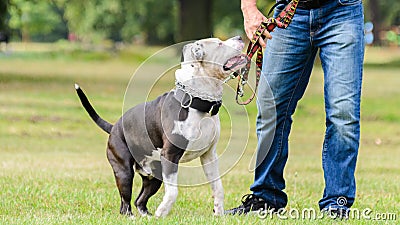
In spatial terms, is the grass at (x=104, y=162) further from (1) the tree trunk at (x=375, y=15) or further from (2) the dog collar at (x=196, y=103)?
(1) the tree trunk at (x=375, y=15)

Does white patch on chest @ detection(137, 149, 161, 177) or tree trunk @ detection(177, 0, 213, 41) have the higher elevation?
white patch on chest @ detection(137, 149, 161, 177)

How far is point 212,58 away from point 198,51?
11 centimetres

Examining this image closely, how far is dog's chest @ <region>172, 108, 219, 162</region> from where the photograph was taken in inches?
194

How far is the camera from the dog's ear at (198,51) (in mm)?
4910

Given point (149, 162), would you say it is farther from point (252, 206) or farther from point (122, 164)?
point (252, 206)

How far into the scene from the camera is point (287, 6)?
5406mm

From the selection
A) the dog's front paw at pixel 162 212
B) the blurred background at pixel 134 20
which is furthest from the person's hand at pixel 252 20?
the blurred background at pixel 134 20

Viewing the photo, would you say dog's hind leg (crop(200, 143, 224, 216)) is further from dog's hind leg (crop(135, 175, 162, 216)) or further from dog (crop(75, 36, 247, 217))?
dog's hind leg (crop(135, 175, 162, 216))

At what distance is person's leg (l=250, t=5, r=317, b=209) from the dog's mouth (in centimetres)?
62

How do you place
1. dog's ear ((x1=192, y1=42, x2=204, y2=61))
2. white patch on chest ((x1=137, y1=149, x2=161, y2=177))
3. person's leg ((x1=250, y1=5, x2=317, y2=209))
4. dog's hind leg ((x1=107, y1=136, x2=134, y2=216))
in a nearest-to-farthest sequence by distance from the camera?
dog's ear ((x1=192, y1=42, x2=204, y2=61)) → white patch on chest ((x1=137, y1=149, x2=161, y2=177)) → dog's hind leg ((x1=107, y1=136, x2=134, y2=216)) → person's leg ((x1=250, y1=5, x2=317, y2=209))

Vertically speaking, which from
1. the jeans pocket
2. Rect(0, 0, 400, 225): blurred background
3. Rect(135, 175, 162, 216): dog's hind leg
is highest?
the jeans pocket

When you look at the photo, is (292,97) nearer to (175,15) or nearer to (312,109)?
(312,109)

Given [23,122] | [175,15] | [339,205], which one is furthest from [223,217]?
[175,15]

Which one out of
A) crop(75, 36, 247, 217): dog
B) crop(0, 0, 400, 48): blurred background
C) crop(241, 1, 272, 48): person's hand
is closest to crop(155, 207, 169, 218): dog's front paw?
crop(75, 36, 247, 217): dog
